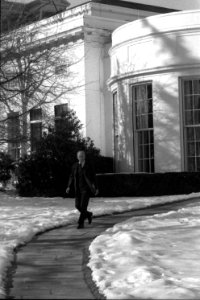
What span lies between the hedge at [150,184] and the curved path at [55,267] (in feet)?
24.0

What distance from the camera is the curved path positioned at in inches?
271

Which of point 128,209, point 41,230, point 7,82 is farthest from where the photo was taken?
point 7,82

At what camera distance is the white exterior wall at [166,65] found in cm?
2011

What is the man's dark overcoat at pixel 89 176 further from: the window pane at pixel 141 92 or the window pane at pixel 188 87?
the window pane at pixel 141 92

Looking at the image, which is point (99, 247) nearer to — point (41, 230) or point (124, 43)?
point (41, 230)

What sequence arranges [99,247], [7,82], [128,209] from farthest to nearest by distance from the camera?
1. [7,82]
2. [128,209]
3. [99,247]

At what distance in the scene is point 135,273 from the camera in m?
7.44

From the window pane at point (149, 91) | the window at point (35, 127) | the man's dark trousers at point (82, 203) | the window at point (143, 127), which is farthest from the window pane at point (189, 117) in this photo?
the man's dark trousers at point (82, 203)

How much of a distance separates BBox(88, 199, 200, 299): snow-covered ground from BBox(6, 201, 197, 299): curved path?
0.66 ft

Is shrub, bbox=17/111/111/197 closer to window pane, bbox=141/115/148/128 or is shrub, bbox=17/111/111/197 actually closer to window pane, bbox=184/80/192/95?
window pane, bbox=141/115/148/128

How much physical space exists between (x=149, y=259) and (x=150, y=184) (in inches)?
450

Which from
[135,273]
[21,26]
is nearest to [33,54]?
[21,26]

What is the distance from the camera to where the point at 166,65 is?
2034cm

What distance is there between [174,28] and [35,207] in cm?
819
